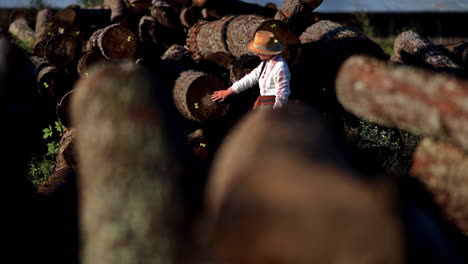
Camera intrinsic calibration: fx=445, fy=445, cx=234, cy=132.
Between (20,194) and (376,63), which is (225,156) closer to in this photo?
(376,63)

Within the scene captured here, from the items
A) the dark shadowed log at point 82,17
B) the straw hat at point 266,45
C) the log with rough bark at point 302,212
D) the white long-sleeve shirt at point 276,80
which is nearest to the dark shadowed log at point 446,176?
the log with rough bark at point 302,212

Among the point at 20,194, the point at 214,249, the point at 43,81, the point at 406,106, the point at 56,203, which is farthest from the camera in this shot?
the point at 43,81

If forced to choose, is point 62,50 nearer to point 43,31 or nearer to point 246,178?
point 43,31

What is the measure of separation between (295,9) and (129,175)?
16.9 ft

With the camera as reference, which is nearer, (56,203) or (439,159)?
(439,159)

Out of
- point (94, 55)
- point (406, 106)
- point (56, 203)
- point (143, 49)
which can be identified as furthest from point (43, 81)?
point (406, 106)

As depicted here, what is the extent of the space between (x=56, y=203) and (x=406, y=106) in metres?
2.51

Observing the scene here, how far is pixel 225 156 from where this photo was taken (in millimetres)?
2230

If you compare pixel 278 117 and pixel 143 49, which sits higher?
pixel 278 117

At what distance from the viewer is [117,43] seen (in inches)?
266

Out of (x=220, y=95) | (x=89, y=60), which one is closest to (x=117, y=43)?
(x=89, y=60)

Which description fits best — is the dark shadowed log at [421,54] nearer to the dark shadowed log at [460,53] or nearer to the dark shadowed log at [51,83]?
the dark shadowed log at [460,53]

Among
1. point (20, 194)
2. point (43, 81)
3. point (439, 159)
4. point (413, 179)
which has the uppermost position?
point (439, 159)

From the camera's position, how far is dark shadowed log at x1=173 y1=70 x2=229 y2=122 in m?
5.61
